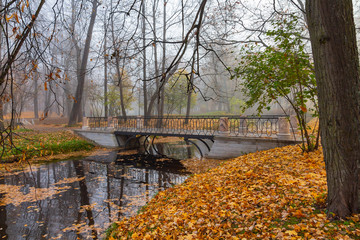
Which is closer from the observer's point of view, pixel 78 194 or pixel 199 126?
pixel 78 194

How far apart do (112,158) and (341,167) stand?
1282 cm

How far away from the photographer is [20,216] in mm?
6016

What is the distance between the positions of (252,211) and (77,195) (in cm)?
607

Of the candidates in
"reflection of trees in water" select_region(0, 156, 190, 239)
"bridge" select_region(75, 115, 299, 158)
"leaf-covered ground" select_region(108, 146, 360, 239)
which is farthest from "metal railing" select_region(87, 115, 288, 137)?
"leaf-covered ground" select_region(108, 146, 360, 239)

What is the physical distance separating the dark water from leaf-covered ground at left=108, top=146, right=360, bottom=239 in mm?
1025

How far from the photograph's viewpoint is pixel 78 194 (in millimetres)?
7602

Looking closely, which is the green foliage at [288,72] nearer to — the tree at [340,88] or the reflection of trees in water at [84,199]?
the tree at [340,88]

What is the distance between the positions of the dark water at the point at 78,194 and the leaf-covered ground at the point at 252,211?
103 centimetres

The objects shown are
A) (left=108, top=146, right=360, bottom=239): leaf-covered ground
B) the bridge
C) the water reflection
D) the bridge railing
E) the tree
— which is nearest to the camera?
the tree

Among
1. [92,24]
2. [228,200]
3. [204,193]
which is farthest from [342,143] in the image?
[92,24]

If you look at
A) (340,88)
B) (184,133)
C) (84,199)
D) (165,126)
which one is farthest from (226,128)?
(340,88)

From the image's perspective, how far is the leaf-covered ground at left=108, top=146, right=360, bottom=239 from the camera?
297 centimetres

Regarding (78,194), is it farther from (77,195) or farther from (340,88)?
(340,88)

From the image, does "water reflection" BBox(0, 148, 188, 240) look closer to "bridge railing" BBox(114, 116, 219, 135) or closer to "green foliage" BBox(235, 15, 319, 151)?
"bridge railing" BBox(114, 116, 219, 135)
